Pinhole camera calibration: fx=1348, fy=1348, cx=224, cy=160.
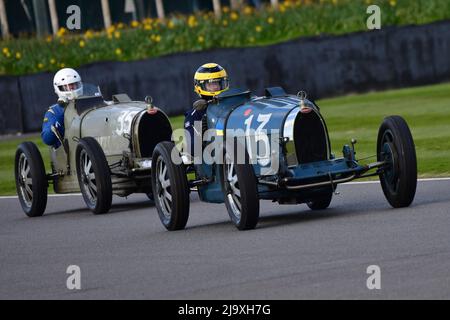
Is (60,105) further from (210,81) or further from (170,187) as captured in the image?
(170,187)

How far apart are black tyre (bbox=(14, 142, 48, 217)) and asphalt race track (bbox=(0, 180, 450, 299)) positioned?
605mm

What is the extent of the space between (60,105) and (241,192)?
5.21 m

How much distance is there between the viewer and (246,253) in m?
10.1

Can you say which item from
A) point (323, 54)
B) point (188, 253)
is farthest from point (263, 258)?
point (323, 54)

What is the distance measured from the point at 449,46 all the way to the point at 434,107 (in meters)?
3.47

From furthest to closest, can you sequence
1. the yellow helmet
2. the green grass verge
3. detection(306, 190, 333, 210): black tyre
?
1. the green grass verge
2. the yellow helmet
3. detection(306, 190, 333, 210): black tyre

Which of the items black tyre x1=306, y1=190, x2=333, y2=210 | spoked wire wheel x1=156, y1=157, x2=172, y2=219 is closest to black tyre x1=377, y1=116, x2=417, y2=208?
black tyre x1=306, y1=190, x2=333, y2=210

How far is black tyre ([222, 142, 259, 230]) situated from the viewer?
11.0 meters

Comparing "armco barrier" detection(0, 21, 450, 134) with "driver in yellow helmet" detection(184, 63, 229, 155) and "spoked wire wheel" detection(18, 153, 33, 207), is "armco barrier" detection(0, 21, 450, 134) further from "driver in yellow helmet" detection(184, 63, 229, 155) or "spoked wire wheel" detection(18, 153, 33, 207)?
"driver in yellow helmet" detection(184, 63, 229, 155)

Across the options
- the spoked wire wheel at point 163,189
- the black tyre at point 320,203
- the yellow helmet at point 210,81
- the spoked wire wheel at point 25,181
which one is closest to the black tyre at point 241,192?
the spoked wire wheel at point 163,189

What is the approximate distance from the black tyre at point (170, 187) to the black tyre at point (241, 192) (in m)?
0.40

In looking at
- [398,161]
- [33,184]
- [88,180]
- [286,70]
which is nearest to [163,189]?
[398,161]

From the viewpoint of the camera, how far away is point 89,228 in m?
13.0
